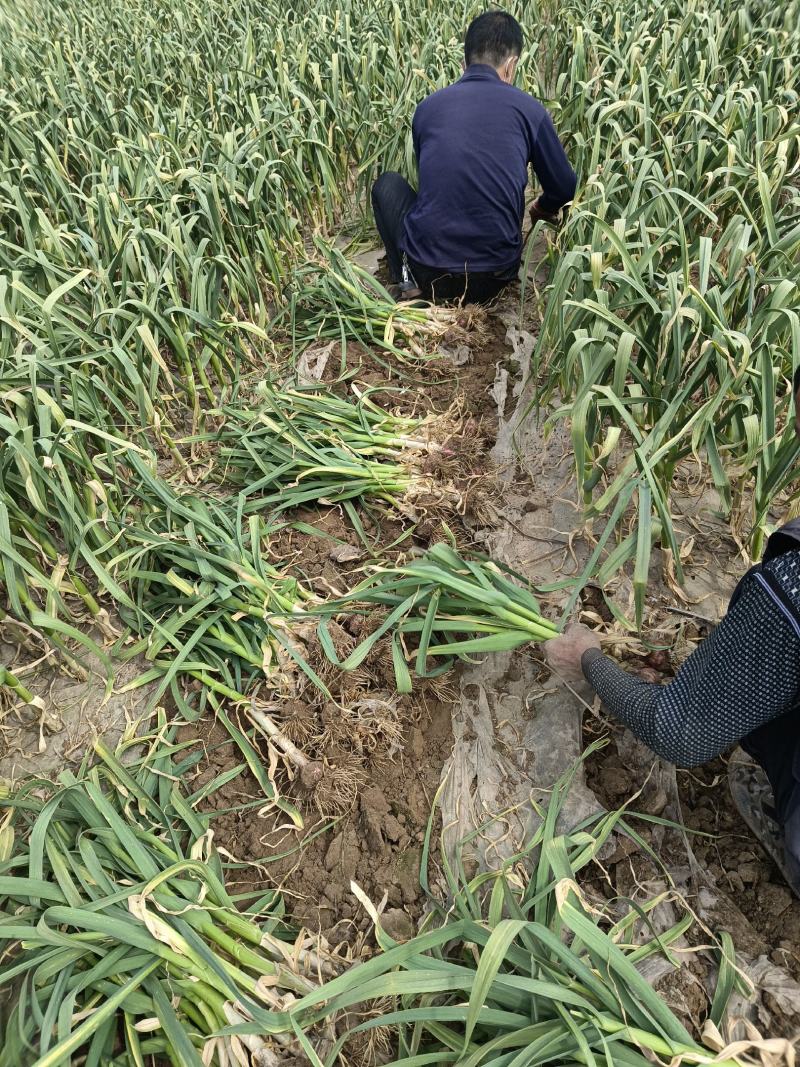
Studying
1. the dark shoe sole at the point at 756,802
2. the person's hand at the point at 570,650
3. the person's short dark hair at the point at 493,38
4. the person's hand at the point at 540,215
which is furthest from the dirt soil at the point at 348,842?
the person's short dark hair at the point at 493,38

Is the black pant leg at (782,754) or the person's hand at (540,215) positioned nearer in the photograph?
the black pant leg at (782,754)

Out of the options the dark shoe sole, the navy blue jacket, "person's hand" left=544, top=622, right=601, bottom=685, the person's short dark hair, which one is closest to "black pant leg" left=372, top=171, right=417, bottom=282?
the navy blue jacket

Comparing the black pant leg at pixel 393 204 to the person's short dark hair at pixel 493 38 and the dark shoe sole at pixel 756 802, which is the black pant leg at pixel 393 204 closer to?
the person's short dark hair at pixel 493 38

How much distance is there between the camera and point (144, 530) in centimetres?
169

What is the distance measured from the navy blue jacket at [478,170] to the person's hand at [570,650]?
1.70 metres

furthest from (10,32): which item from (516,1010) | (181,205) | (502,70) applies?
(516,1010)

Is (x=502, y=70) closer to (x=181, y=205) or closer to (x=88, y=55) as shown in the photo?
(x=181, y=205)

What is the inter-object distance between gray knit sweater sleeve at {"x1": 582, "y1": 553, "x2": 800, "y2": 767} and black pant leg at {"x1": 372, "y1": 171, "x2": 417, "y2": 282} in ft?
7.45

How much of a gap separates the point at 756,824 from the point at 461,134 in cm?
249

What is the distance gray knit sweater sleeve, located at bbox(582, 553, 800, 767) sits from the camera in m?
0.95

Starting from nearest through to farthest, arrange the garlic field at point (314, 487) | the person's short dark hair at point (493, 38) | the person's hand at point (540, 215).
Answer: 1. the garlic field at point (314, 487)
2. the person's short dark hair at point (493, 38)
3. the person's hand at point (540, 215)

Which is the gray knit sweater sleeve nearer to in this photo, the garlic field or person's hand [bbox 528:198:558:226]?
the garlic field

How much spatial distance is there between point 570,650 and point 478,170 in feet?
6.45

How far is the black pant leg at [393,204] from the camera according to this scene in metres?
2.76
